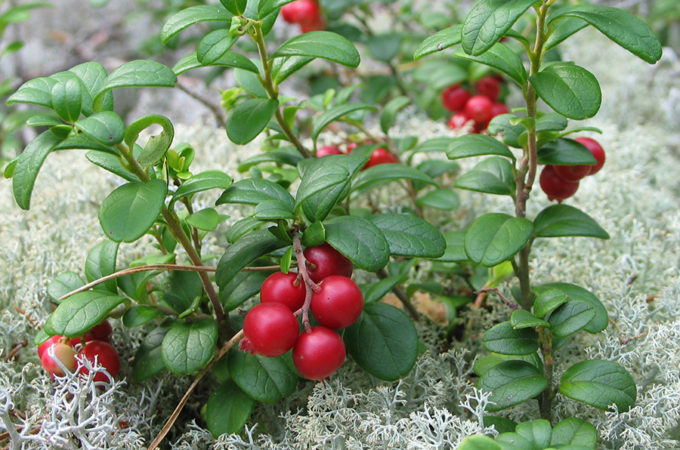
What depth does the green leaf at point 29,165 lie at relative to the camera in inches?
39.7

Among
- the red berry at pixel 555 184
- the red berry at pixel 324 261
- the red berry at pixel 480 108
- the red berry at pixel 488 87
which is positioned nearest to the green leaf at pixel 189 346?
the red berry at pixel 324 261

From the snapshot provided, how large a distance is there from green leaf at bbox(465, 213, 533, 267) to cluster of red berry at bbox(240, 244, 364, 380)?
286 mm

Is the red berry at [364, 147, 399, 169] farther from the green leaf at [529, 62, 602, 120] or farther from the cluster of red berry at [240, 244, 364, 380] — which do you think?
the cluster of red berry at [240, 244, 364, 380]

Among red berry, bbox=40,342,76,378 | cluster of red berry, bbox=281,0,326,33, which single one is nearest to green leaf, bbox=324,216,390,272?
red berry, bbox=40,342,76,378

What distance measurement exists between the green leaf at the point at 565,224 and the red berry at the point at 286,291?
1.87 feet

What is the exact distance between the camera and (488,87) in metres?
2.36

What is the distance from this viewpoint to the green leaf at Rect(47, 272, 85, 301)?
4.25 feet

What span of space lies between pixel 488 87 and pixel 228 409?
162cm

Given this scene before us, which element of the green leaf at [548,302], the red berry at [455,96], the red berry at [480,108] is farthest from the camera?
the red berry at [455,96]

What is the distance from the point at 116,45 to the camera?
173 inches

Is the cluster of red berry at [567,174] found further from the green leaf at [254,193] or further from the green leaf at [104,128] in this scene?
the green leaf at [104,128]

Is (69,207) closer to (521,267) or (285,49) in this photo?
(285,49)

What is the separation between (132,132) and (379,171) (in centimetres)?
61

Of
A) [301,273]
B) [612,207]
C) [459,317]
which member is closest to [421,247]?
[301,273]
